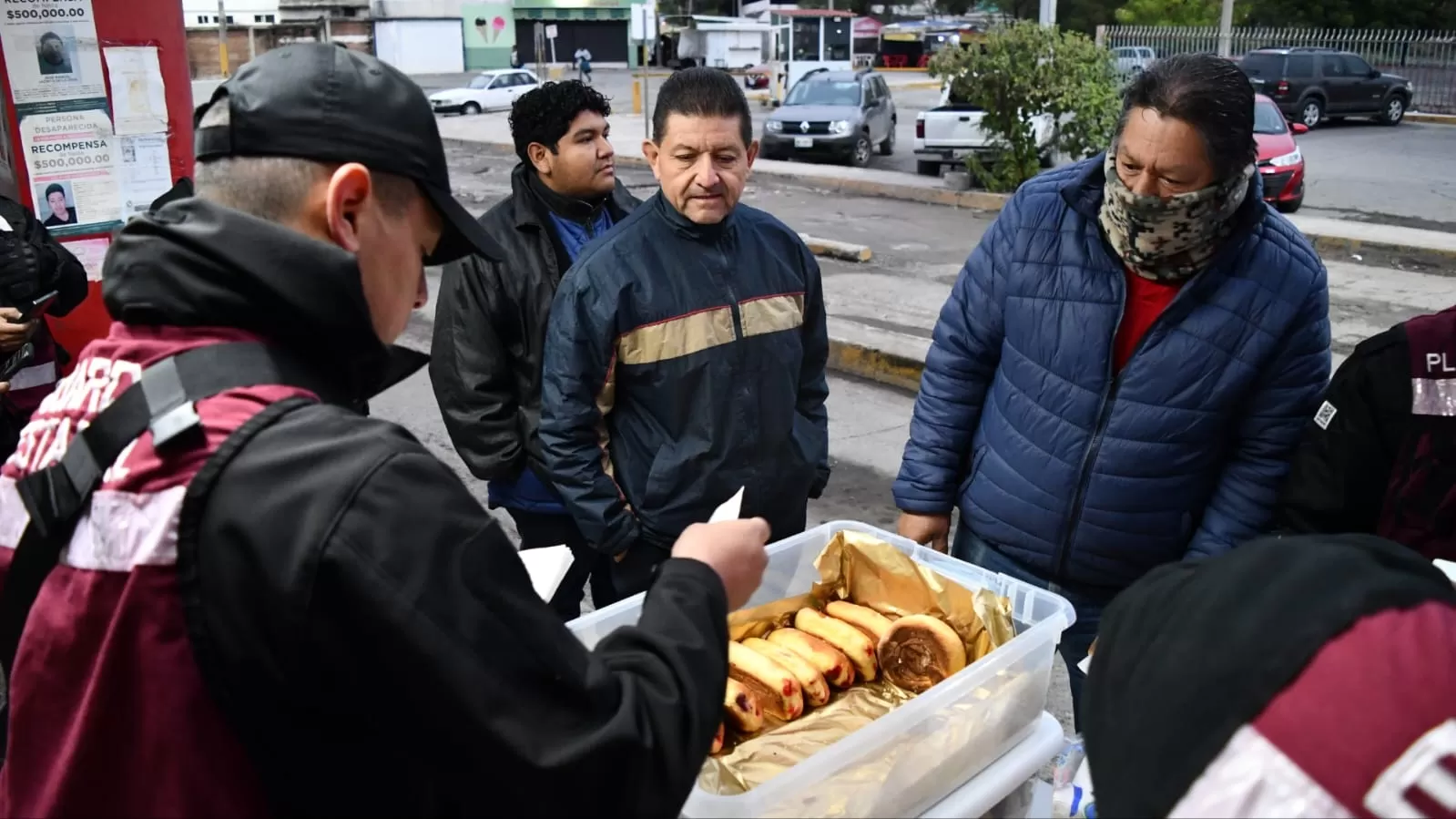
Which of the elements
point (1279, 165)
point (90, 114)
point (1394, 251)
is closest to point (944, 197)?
point (1279, 165)

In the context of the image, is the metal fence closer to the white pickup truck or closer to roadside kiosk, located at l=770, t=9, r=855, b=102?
roadside kiosk, located at l=770, t=9, r=855, b=102

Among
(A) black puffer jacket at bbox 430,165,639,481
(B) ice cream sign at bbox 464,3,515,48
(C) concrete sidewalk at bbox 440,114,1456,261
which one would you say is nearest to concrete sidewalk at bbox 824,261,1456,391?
(C) concrete sidewalk at bbox 440,114,1456,261

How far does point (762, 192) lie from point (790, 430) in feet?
45.4

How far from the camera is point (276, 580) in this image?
3.43 feet

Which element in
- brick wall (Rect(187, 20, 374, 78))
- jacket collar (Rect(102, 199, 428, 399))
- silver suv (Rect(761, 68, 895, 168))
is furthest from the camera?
brick wall (Rect(187, 20, 374, 78))

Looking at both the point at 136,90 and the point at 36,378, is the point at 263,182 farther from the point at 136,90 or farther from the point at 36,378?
the point at 136,90

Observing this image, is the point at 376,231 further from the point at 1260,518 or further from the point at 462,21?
the point at 462,21

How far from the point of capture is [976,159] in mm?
14859

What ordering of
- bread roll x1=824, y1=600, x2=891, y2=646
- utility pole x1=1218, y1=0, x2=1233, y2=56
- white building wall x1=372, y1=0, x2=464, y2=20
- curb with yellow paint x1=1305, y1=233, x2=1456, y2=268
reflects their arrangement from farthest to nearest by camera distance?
white building wall x1=372, y1=0, x2=464, y2=20
utility pole x1=1218, y1=0, x2=1233, y2=56
curb with yellow paint x1=1305, y1=233, x2=1456, y2=268
bread roll x1=824, y1=600, x2=891, y2=646

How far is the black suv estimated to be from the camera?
2391 cm

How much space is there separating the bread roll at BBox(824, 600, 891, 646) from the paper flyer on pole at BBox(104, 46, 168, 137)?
4.01 meters

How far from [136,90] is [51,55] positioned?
1.20 feet

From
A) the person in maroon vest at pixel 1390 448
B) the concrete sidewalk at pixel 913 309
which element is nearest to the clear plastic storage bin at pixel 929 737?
the person in maroon vest at pixel 1390 448

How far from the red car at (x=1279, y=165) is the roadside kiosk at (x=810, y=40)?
62.5ft
